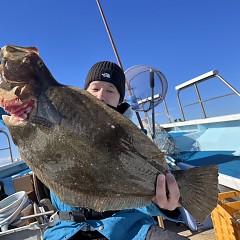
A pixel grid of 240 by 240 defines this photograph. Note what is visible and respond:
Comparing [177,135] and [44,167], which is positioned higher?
[44,167]

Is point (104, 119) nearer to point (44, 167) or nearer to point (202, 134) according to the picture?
point (44, 167)

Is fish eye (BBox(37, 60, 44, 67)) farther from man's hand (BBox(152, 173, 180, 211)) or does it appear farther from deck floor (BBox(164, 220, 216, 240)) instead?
deck floor (BBox(164, 220, 216, 240))

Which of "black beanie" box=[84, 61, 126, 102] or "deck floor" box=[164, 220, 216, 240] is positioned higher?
"black beanie" box=[84, 61, 126, 102]

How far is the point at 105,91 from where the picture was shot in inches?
82.5

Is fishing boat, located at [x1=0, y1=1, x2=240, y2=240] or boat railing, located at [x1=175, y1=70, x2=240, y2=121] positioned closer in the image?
fishing boat, located at [x1=0, y1=1, x2=240, y2=240]

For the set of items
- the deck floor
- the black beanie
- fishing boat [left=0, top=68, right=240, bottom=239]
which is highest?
the black beanie

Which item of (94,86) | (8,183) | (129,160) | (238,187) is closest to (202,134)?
(238,187)

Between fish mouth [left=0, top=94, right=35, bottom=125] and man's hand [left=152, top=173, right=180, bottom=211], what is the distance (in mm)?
808

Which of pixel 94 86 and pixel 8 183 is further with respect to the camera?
pixel 8 183

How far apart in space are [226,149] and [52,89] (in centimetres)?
584

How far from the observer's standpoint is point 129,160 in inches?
54.2

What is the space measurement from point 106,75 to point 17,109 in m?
1.11

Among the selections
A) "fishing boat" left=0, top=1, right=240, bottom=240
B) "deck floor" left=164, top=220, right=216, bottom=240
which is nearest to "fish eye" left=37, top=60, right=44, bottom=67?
"fishing boat" left=0, top=1, right=240, bottom=240

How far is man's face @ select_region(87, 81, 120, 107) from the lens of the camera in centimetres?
204
